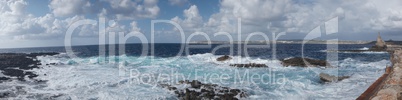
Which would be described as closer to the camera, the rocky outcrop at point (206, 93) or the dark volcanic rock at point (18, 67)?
the rocky outcrop at point (206, 93)

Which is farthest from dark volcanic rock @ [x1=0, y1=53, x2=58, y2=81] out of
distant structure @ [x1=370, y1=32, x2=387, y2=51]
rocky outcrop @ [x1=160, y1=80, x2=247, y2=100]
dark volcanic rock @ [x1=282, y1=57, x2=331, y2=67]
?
distant structure @ [x1=370, y1=32, x2=387, y2=51]

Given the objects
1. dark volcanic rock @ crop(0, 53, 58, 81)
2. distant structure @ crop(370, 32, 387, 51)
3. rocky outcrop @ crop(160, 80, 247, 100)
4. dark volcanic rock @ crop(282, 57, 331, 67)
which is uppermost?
distant structure @ crop(370, 32, 387, 51)

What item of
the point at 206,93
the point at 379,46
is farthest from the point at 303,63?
the point at 379,46

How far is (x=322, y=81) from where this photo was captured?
22.5m

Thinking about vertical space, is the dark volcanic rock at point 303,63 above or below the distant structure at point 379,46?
below

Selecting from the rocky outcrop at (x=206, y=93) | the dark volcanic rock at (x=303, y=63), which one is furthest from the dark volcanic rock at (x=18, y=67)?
the dark volcanic rock at (x=303, y=63)

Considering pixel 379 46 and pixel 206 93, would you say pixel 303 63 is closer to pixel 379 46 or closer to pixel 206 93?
pixel 206 93

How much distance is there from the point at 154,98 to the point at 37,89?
9995 millimetres

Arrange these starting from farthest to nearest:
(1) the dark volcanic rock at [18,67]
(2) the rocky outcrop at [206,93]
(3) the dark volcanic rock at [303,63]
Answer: (3) the dark volcanic rock at [303,63]
(1) the dark volcanic rock at [18,67]
(2) the rocky outcrop at [206,93]

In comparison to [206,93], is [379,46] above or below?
above

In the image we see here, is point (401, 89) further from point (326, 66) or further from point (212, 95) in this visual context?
point (326, 66)

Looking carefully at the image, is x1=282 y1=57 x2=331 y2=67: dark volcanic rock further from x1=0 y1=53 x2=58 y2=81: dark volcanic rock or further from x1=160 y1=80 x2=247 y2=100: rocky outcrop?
x1=0 y1=53 x2=58 y2=81: dark volcanic rock

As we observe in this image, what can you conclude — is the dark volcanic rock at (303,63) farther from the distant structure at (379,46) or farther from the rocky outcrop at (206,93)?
the distant structure at (379,46)

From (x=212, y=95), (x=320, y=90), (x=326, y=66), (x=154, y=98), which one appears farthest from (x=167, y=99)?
(x=326, y=66)
